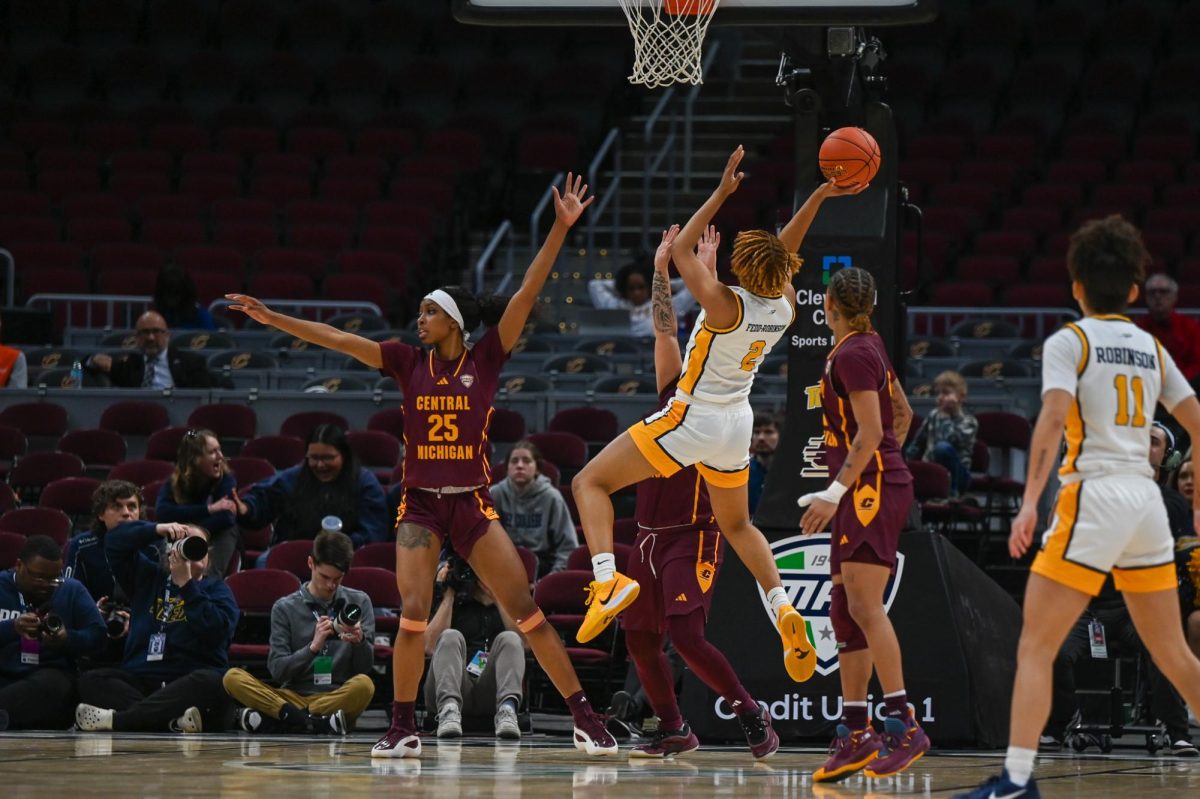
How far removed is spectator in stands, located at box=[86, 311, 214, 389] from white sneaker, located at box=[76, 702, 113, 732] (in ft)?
15.8

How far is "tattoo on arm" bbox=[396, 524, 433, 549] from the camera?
8.61m

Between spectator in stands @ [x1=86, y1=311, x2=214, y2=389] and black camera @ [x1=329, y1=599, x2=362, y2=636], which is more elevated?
spectator in stands @ [x1=86, y1=311, x2=214, y2=389]

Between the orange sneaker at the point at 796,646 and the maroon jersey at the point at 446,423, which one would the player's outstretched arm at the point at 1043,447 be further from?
the maroon jersey at the point at 446,423

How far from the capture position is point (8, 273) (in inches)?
747

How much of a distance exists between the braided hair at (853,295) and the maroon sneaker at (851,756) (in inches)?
70.4

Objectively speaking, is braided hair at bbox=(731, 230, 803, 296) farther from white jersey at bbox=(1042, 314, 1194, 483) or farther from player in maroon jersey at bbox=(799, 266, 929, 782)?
white jersey at bbox=(1042, 314, 1194, 483)

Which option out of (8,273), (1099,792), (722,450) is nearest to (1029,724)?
(1099,792)

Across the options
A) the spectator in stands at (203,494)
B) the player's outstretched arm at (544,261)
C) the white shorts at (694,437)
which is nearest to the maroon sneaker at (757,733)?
the white shorts at (694,437)

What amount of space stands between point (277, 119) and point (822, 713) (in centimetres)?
1563

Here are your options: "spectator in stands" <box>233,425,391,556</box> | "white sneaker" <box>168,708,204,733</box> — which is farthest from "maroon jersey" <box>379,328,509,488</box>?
"spectator in stands" <box>233,425,391,556</box>

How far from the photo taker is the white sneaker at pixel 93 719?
432 inches

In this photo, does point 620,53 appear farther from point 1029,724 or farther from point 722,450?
point 1029,724

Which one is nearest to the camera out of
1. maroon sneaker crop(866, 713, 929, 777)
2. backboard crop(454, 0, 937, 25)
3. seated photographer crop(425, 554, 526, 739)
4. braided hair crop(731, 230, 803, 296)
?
maroon sneaker crop(866, 713, 929, 777)

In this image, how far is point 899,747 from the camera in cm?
762
